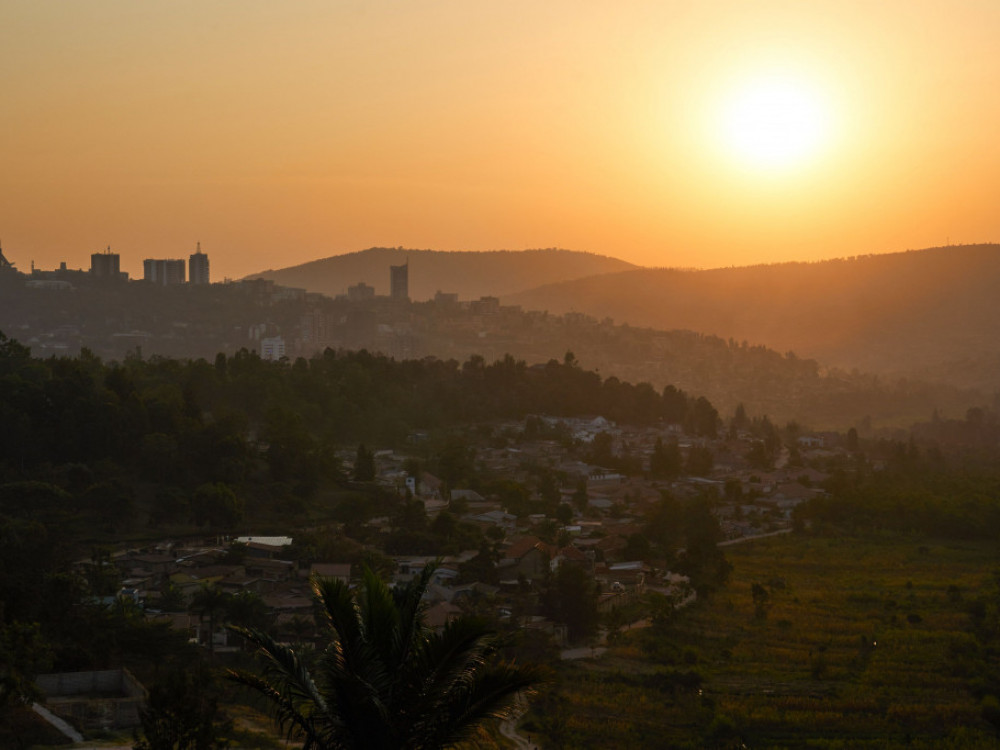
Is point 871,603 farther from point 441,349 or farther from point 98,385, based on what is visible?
point 441,349

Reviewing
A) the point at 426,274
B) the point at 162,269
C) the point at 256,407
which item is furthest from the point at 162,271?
the point at 256,407

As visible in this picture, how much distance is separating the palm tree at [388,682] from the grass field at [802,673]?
356 inches

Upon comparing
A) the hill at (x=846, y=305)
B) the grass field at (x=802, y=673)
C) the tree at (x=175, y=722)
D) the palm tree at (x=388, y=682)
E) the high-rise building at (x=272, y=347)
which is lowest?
the grass field at (x=802, y=673)

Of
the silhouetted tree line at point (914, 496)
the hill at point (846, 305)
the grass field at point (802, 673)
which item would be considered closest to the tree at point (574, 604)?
the grass field at point (802, 673)

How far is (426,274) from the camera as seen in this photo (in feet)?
625

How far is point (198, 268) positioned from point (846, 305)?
244 ft

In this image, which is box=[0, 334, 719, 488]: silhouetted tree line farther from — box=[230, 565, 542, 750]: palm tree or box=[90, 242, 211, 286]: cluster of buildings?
box=[90, 242, 211, 286]: cluster of buildings

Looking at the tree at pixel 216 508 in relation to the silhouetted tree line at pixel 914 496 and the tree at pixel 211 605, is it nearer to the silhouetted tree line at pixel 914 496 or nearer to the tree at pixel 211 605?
the tree at pixel 211 605

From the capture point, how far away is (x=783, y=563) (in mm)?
26703

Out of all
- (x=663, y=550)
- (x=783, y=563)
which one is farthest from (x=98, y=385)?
(x=783, y=563)

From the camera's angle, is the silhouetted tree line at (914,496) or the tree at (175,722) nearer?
the tree at (175,722)

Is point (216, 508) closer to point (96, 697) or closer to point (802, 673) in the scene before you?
point (96, 697)

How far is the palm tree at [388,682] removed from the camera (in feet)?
19.9

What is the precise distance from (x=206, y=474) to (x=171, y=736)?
2186 centimetres
